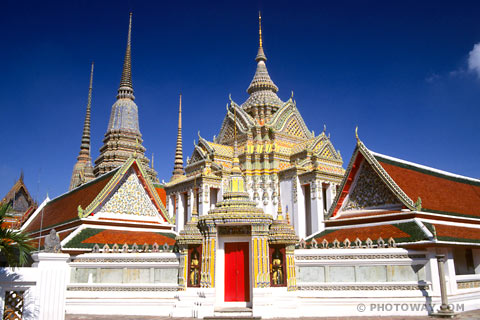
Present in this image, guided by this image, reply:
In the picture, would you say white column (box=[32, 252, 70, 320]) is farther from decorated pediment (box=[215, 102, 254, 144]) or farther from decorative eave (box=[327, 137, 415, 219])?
decorated pediment (box=[215, 102, 254, 144])

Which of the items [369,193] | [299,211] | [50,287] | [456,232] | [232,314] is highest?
[299,211]

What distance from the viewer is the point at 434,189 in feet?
59.1

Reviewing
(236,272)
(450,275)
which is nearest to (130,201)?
(236,272)

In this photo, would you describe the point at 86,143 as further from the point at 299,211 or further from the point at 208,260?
the point at 208,260

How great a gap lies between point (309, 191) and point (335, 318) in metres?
14.7

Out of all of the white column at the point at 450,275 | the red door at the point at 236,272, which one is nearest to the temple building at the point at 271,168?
the white column at the point at 450,275

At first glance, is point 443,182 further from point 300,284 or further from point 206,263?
point 206,263

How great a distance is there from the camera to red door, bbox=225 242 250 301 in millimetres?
13367

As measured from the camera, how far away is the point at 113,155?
3562 centimetres

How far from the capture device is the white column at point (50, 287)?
310 inches

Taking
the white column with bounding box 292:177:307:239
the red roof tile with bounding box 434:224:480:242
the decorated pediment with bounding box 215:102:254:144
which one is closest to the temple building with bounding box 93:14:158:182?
the decorated pediment with bounding box 215:102:254:144

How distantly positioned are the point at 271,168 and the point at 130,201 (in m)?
10.2

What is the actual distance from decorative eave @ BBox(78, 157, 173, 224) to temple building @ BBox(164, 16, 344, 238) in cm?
396

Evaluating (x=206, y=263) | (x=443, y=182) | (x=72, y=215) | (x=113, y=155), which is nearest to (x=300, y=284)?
(x=206, y=263)
